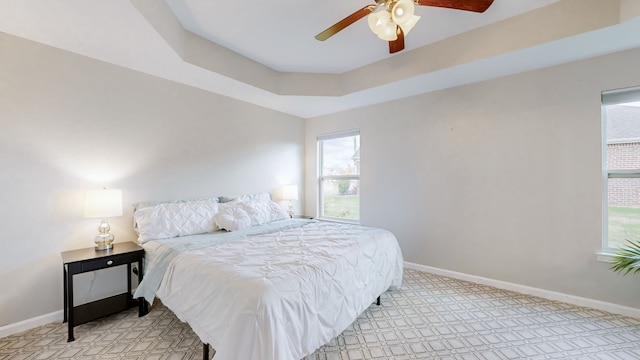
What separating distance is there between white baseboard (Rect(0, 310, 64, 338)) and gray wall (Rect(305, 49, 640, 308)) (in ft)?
12.1

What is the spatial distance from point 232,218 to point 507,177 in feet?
10.6

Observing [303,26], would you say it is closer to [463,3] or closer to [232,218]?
[463,3]

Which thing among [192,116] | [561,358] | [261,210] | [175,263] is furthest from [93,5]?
[561,358]

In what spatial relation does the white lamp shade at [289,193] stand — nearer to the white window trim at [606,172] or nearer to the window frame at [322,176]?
the window frame at [322,176]

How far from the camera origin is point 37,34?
2.02 metres

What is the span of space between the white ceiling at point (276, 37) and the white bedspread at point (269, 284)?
1.82 m

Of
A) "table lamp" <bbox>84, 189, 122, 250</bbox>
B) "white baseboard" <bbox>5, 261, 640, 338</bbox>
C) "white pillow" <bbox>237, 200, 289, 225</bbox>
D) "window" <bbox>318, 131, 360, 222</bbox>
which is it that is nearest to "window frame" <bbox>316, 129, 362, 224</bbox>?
"window" <bbox>318, 131, 360, 222</bbox>

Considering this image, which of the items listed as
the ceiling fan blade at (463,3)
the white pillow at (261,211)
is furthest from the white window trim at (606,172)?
the white pillow at (261,211)

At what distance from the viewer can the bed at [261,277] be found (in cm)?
131

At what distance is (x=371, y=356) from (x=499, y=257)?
2.09 meters

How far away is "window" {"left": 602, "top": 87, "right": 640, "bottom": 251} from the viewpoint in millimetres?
2312

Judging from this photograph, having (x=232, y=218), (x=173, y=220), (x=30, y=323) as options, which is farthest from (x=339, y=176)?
(x=30, y=323)

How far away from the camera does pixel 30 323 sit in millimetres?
2068

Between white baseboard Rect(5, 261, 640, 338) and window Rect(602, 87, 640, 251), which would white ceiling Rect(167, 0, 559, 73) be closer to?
window Rect(602, 87, 640, 251)
